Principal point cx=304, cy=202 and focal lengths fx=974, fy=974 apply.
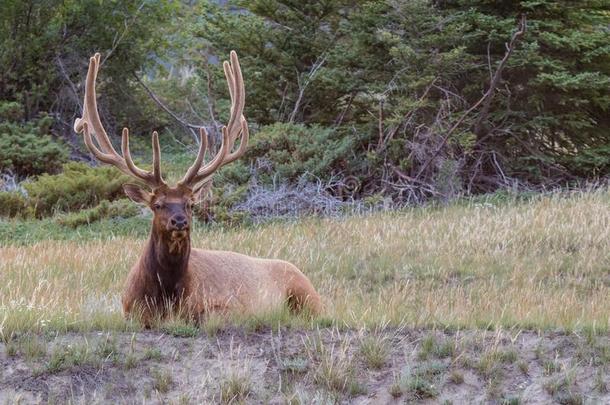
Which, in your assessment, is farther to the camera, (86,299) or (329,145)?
(329,145)

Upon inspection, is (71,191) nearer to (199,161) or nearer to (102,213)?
(102,213)

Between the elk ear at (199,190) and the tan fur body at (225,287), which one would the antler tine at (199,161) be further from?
the tan fur body at (225,287)

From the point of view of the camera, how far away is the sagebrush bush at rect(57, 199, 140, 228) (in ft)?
51.3

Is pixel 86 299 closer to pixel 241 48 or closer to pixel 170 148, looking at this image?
pixel 241 48

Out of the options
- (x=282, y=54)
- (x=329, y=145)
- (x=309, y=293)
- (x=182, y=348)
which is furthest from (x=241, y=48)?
(x=182, y=348)

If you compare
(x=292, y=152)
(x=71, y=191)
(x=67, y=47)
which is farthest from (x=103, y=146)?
(x=67, y=47)

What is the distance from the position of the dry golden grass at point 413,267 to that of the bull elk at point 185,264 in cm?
31

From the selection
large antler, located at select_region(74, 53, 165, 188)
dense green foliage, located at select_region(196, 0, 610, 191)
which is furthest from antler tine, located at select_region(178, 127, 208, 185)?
dense green foliage, located at select_region(196, 0, 610, 191)

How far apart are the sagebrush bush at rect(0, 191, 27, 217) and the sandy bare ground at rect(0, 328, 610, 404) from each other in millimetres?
9682

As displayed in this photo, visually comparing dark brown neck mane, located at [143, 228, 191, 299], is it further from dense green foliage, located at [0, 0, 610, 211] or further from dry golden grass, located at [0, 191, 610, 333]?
dense green foliage, located at [0, 0, 610, 211]

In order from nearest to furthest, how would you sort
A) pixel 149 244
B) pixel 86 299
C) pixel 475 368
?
pixel 475 368 → pixel 149 244 → pixel 86 299

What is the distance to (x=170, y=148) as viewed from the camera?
25.4 m

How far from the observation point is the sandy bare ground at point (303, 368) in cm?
670

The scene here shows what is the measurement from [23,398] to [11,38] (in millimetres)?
17515
